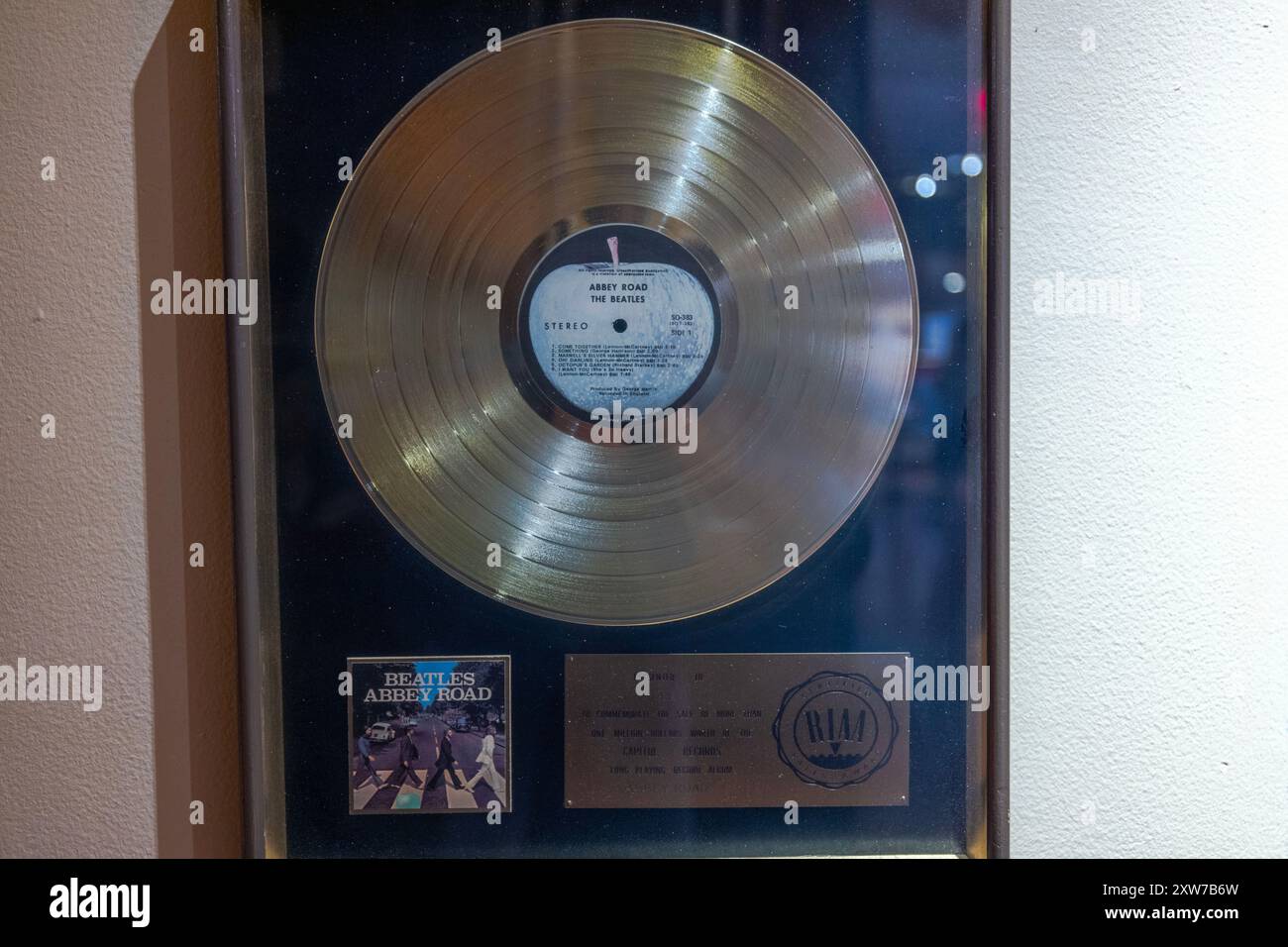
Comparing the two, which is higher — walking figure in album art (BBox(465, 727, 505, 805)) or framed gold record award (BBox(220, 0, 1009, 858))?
framed gold record award (BBox(220, 0, 1009, 858))

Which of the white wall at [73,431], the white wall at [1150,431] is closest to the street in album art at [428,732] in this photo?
the white wall at [73,431]

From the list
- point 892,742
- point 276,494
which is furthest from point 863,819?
point 276,494

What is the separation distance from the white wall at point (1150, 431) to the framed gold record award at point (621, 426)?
0.24 feet

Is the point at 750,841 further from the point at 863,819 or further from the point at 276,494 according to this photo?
the point at 276,494

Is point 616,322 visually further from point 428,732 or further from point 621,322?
point 428,732

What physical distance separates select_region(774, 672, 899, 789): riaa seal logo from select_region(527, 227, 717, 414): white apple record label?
0.30 metres

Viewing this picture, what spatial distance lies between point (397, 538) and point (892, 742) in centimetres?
50

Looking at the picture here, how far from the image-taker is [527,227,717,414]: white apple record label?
821 mm

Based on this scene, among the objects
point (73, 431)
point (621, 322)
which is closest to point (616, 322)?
point (621, 322)

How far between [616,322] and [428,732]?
42cm

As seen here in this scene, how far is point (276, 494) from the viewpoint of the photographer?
2.70 ft

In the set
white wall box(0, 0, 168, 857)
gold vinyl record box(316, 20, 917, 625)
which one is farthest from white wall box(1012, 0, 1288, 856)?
white wall box(0, 0, 168, 857)

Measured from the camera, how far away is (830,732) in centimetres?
84

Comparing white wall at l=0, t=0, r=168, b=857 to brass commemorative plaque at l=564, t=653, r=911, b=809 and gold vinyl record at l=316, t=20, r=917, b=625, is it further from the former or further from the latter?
brass commemorative plaque at l=564, t=653, r=911, b=809
